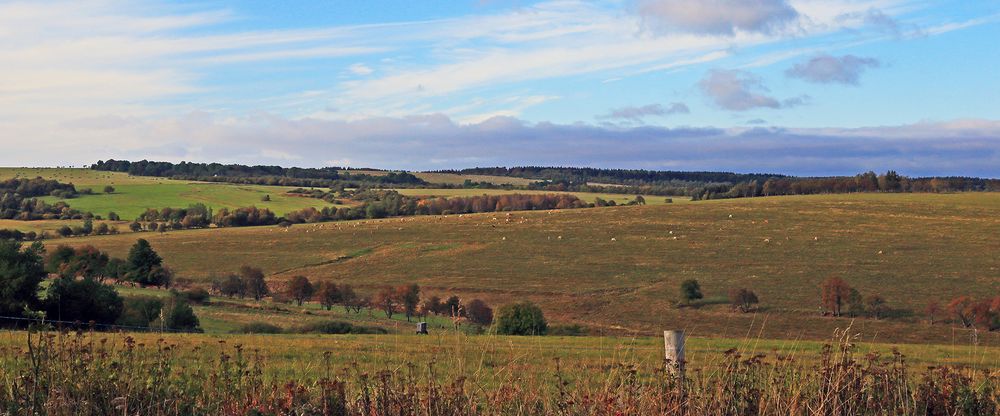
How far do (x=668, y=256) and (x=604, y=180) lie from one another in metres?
104

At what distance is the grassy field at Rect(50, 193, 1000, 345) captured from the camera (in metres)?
52.6

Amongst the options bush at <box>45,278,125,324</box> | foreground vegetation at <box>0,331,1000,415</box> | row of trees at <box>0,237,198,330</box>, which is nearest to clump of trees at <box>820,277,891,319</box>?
row of trees at <box>0,237,198,330</box>

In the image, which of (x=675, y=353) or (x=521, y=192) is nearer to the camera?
(x=675, y=353)

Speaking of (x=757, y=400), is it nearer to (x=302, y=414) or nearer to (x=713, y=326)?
(x=302, y=414)

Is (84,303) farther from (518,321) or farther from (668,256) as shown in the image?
(668,256)

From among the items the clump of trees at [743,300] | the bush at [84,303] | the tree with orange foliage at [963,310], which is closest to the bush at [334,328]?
the bush at [84,303]

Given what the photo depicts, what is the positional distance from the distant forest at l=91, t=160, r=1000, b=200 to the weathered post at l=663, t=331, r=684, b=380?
113m

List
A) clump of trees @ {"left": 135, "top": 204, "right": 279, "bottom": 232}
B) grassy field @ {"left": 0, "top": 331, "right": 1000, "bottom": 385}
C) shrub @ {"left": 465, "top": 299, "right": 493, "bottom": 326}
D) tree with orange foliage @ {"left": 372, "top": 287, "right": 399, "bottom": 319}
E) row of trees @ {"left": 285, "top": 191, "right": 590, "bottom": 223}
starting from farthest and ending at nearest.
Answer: row of trees @ {"left": 285, "top": 191, "right": 590, "bottom": 223}, clump of trees @ {"left": 135, "top": 204, "right": 279, "bottom": 232}, tree with orange foliage @ {"left": 372, "top": 287, "right": 399, "bottom": 319}, shrub @ {"left": 465, "top": 299, "right": 493, "bottom": 326}, grassy field @ {"left": 0, "top": 331, "right": 1000, "bottom": 385}

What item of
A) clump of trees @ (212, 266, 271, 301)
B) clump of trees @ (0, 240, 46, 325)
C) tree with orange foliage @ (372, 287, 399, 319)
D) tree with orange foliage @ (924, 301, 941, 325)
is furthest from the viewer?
clump of trees @ (212, 266, 271, 301)

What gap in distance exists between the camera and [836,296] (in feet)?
168

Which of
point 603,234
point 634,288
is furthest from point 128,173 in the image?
point 634,288

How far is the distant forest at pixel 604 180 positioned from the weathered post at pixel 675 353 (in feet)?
371

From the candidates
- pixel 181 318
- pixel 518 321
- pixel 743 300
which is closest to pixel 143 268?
pixel 181 318

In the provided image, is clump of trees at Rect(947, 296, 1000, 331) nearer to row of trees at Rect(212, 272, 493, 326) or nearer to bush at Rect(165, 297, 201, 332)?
row of trees at Rect(212, 272, 493, 326)
